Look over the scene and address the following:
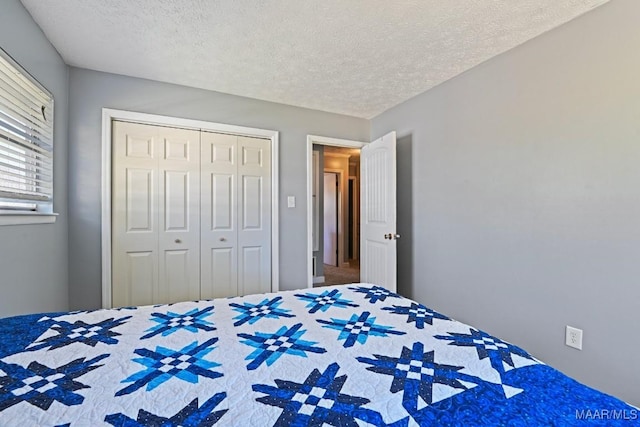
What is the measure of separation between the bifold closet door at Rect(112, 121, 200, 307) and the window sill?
1.90 ft

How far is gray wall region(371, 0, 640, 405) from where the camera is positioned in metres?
1.65

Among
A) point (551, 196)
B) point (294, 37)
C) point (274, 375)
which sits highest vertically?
point (294, 37)

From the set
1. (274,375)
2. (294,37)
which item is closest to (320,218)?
(294,37)

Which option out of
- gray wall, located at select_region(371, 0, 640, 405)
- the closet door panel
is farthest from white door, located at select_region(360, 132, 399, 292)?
the closet door panel

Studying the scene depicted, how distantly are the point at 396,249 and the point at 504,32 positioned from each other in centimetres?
200

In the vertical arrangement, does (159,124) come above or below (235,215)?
above

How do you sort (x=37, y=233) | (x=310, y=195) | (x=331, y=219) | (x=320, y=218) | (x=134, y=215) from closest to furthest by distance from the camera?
(x=37, y=233) → (x=134, y=215) → (x=310, y=195) → (x=320, y=218) → (x=331, y=219)

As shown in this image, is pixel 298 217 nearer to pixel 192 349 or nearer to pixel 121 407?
pixel 192 349

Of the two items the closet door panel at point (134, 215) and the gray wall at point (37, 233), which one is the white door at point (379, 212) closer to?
the closet door panel at point (134, 215)

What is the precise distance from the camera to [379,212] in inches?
129

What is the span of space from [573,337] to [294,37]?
255cm

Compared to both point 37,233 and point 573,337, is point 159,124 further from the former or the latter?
point 573,337

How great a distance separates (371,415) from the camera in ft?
2.30

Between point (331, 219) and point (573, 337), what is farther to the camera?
point (331, 219)
